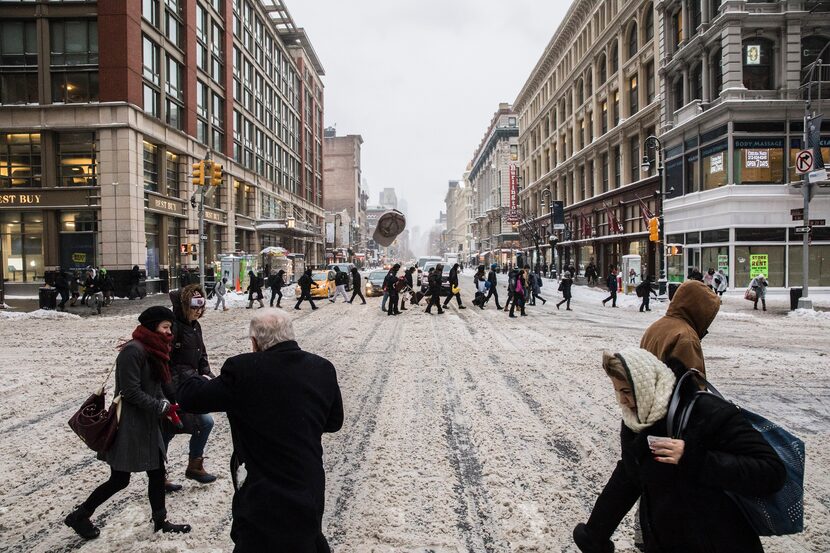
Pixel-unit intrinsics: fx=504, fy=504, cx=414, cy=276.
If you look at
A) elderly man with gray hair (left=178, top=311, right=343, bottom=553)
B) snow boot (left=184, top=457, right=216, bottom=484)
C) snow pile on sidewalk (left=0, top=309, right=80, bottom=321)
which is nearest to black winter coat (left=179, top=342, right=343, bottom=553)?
elderly man with gray hair (left=178, top=311, right=343, bottom=553)

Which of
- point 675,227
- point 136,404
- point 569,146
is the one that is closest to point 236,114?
point 569,146

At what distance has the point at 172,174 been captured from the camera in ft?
110

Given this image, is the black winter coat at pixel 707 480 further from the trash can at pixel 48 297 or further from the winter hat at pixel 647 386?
the trash can at pixel 48 297

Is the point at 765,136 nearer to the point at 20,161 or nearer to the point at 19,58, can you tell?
the point at 19,58

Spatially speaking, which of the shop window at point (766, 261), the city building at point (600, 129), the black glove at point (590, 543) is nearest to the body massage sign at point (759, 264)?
the shop window at point (766, 261)

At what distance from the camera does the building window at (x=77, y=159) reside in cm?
2819

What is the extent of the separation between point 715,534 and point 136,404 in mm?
3545

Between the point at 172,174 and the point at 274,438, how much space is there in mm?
35571

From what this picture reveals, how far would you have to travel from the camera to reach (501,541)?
3.68 m

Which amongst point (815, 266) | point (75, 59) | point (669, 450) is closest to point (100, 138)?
point (75, 59)

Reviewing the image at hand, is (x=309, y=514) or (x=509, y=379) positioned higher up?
(x=309, y=514)

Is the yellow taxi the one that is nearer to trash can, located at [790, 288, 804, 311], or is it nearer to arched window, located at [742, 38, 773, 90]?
trash can, located at [790, 288, 804, 311]

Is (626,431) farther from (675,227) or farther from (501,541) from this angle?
(675,227)

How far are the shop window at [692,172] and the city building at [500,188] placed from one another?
4174 centimetres
